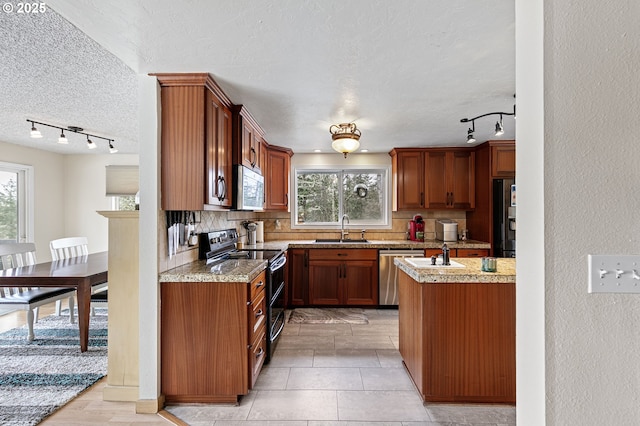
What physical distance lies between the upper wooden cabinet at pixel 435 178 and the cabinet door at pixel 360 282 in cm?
98

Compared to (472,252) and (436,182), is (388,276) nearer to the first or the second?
(472,252)

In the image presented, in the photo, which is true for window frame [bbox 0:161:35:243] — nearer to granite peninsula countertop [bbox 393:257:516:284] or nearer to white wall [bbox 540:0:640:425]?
granite peninsula countertop [bbox 393:257:516:284]

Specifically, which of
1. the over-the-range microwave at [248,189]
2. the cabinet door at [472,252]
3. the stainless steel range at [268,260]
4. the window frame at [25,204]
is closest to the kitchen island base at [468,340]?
the stainless steel range at [268,260]

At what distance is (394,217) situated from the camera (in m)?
4.89

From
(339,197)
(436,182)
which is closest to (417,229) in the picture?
(436,182)

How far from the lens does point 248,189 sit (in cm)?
301

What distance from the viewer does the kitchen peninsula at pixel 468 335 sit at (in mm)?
2109

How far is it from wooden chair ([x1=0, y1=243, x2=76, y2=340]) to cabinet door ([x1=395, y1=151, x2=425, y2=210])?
160 inches

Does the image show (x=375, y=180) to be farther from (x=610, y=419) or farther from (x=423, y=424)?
(x=610, y=419)

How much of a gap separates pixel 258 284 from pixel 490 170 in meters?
3.24

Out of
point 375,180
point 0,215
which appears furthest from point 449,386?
point 0,215

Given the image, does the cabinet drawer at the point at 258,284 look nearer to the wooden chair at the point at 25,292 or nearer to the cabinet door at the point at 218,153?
the cabinet door at the point at 218,153

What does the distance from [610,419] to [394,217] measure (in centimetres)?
401

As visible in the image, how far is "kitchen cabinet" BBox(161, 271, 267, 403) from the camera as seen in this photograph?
212cm
